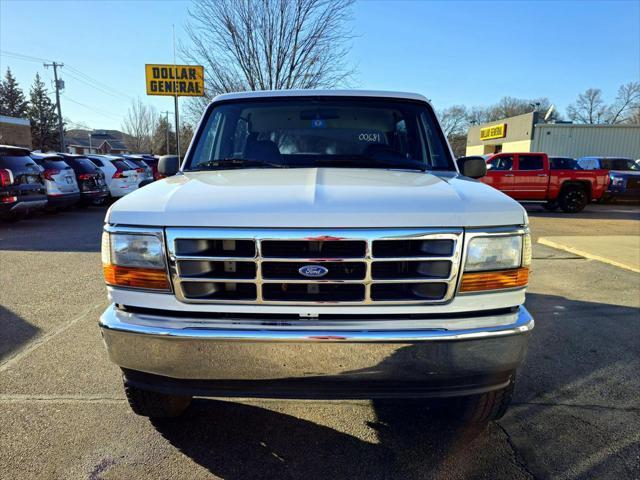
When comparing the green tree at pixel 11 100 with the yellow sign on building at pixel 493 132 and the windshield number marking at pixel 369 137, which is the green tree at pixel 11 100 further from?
the windshield number marking at pixel 369 137

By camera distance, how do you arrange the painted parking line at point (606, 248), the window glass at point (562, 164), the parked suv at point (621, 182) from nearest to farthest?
the painted parking line at point (606, 248)
the window glass at point (562, 164)
the parked suv at point (621, 182)

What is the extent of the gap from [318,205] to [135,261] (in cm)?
87

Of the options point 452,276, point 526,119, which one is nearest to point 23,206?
point 452,276

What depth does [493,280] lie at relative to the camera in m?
1.98

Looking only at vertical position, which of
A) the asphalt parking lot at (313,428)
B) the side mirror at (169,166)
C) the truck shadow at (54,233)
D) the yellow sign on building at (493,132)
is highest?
the yellow sign on building at (493,132)

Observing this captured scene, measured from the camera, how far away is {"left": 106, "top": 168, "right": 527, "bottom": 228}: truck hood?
187 cm

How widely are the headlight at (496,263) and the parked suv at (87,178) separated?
13.7 metres

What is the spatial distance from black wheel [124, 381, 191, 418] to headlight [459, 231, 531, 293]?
66.2 inches

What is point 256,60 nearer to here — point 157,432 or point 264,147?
point 264,147

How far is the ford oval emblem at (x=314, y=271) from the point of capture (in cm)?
190

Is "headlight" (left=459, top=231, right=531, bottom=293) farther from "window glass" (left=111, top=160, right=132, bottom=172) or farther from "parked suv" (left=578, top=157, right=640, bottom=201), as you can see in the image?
"parked suv" (left=578, top=157, right=640, bottom=201)

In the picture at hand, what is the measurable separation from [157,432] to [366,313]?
5.01ft

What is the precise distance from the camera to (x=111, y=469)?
2242 mm

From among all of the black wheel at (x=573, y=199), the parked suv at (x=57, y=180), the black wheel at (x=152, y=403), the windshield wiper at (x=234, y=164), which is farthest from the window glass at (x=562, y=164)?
the black wheel at (x=152, y=403)
